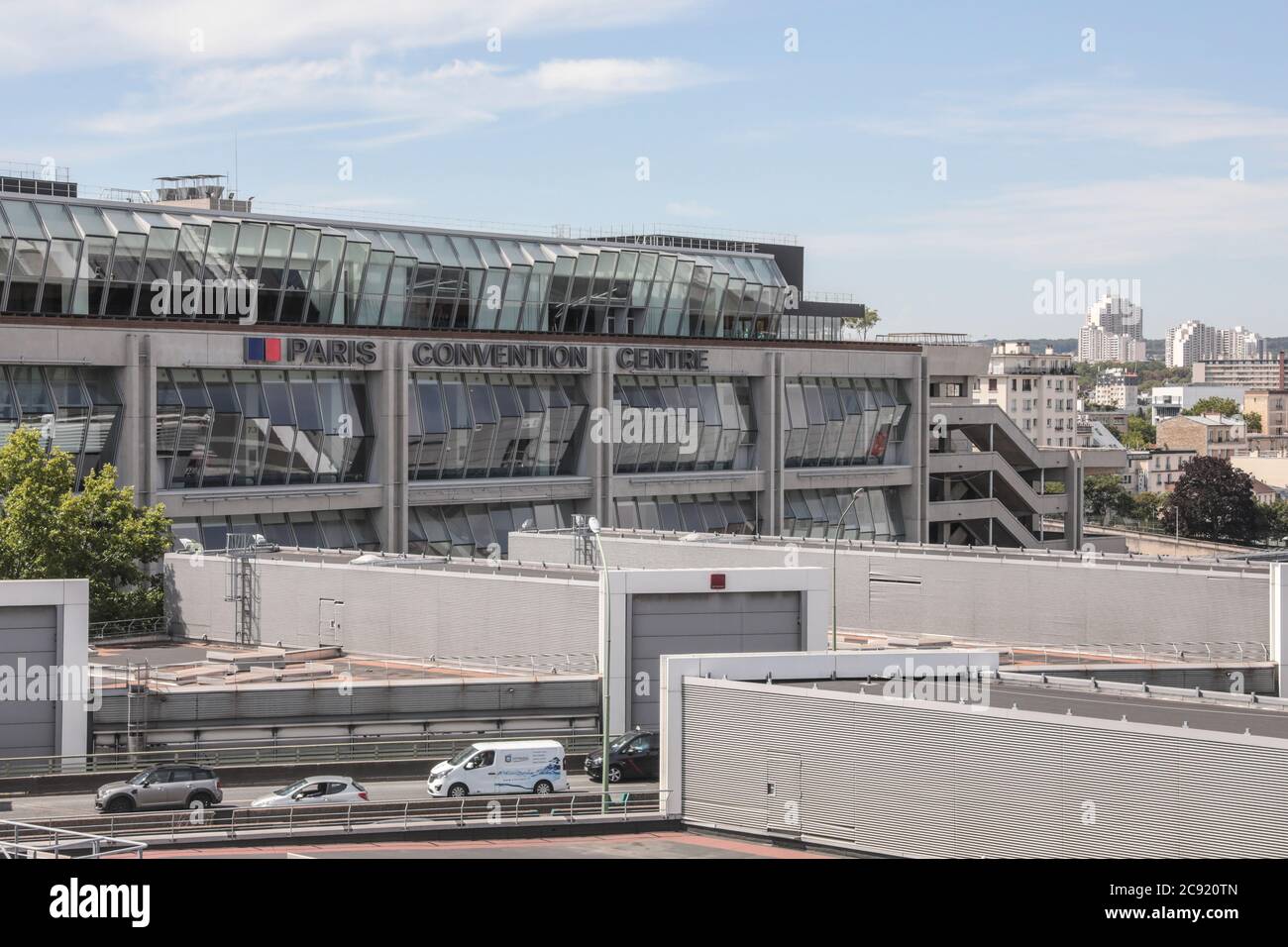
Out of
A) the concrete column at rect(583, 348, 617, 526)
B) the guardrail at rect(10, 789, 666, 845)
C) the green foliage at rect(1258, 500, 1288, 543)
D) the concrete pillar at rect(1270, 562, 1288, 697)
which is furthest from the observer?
the green foliage at rect(1258, 500, 1288, 543)

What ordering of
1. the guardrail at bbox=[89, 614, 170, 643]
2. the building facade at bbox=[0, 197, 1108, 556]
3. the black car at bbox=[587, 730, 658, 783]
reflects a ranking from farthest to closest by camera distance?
the building facade at bbox=[0, 197, 1108, 556] < the guardrail at bbox=[89, 614, 170, 643] < the black car at bbox=[587, 730, 658, 783]

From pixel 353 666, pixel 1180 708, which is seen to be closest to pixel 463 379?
pixel 353 666

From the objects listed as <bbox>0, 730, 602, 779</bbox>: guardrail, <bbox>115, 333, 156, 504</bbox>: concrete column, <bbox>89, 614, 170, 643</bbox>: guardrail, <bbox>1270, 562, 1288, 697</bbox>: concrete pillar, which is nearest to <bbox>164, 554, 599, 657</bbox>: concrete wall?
<bbox>89, 614, 170, 643</bbox>: guardrail

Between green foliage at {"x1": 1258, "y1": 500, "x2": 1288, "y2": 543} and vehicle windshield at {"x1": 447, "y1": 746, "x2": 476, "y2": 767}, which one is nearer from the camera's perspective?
vehicle windshield at {"x1": 447, "y1": 746, "x2": 476, "y2": 767}

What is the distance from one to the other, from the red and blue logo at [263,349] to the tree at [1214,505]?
132334 mm

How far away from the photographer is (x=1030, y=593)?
54.3 meters

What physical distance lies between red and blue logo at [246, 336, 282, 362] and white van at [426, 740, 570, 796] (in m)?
36.5

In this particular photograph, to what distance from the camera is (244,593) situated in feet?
A: 191

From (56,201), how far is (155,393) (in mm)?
9213

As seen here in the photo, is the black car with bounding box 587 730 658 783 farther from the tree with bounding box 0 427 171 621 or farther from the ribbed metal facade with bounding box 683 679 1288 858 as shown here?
the tree with bounding box 0 427 171 621

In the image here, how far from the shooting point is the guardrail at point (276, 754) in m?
41.5

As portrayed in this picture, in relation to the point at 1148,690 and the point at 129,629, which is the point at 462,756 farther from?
the point at 129,629

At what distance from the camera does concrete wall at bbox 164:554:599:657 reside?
50.3 meters

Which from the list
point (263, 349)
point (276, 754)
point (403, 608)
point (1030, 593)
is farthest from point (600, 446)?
point (276, 754)
